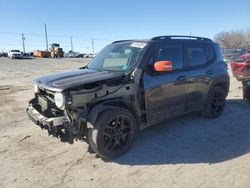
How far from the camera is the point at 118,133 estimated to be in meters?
4.61

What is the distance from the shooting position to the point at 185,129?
5.91 m

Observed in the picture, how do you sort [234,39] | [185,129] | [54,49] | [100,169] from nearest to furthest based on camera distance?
[100,169] → [185,129] → [54,49] → [234,39]

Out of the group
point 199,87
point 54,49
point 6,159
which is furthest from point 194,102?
point 54,49

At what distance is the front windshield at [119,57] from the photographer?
4988mm

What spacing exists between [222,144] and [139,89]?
1846 millimetres

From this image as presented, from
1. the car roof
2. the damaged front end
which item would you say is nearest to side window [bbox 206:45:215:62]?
the car roof

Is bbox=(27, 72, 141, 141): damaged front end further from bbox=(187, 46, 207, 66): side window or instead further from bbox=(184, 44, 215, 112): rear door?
Result: bbox=(187, 46, 207, 66): side window

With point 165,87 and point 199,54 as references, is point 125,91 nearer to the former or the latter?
point 165,87

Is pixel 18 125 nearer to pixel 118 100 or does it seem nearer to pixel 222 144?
pixel 118 100

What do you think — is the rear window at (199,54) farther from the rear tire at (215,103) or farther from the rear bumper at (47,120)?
the rear bumper at (47,120)

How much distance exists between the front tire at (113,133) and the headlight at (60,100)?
0.60 metres

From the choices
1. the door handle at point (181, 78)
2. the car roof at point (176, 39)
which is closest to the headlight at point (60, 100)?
the car roof at point (176, 39)

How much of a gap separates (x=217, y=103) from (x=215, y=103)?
85mm

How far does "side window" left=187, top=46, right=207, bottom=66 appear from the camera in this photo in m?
5.80
